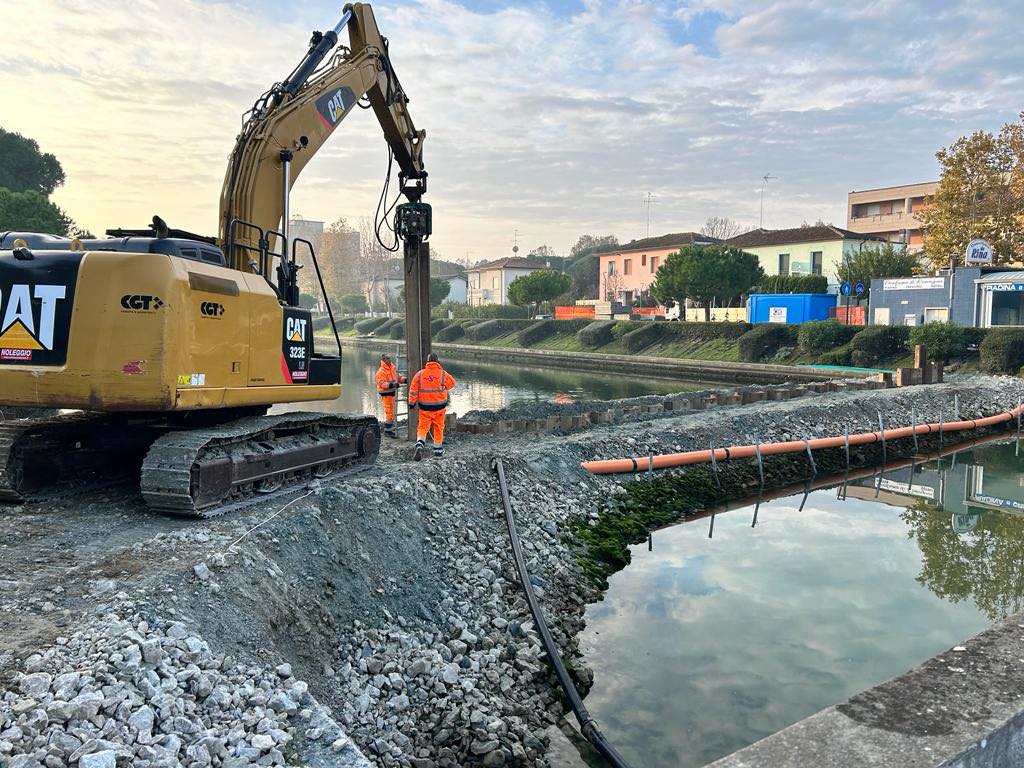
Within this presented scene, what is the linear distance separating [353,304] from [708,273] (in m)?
64.2

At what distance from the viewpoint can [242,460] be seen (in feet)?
24.0

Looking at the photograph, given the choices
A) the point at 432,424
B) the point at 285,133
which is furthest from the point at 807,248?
the point at 285,133

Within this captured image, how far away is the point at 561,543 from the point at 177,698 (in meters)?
5.69

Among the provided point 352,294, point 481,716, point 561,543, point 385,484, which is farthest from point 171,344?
point 352,294

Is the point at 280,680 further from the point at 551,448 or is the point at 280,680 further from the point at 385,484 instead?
the point at 551,448

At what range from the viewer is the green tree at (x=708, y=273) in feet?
142

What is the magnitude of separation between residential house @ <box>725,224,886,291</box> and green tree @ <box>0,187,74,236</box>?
40.4 m

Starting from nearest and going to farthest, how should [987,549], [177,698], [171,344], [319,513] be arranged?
[177,698] < [171,344] < [319,513] < [987,549]

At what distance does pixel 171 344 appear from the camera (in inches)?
260

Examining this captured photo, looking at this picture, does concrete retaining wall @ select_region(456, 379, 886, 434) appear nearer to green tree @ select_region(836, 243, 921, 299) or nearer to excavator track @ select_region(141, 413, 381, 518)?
excavator track @ select_region(141, 413, 381, 518)

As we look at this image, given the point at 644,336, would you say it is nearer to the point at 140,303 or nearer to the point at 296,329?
the point at 296,329

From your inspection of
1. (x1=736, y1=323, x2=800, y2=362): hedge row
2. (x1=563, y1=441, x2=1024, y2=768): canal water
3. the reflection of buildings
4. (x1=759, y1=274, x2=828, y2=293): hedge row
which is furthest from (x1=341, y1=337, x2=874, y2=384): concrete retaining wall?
(x1=563, y1=441, x2=1024, y2=768): canal water

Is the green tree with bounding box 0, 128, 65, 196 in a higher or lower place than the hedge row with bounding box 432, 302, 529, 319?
higher

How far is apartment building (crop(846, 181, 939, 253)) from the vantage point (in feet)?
206
